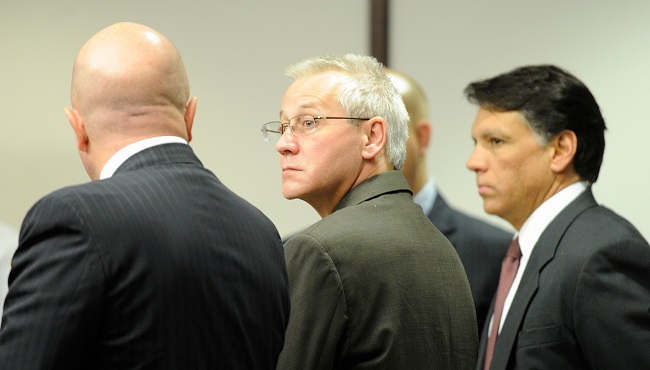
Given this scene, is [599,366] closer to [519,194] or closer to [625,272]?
[625,272]

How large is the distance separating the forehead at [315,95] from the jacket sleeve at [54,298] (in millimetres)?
745

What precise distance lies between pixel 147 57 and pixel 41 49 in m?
2.23

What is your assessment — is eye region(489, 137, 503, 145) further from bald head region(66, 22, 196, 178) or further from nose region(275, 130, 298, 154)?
bald head region(66, 22, 196, 178)

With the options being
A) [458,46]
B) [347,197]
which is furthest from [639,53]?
[347,197]

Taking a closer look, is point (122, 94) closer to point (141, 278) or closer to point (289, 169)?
point (141, 278)

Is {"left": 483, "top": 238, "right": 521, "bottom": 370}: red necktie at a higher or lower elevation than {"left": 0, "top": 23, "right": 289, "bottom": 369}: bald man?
lower

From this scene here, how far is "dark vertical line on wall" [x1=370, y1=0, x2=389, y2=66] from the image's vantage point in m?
3.70

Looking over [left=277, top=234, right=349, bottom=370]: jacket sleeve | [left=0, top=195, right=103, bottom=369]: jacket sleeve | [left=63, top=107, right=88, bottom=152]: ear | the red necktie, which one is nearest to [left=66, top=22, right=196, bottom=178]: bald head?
[left=63, top=107, right=88, bottom=152]: ear

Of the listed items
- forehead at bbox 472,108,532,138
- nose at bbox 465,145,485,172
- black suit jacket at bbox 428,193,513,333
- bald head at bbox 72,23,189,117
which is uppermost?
bald head at bbox 72,23,189,117

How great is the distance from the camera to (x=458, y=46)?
3.71m

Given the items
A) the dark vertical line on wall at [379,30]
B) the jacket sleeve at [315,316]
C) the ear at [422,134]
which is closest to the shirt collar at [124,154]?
the jacket sleeve at [315,316]

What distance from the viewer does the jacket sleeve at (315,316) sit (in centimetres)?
162

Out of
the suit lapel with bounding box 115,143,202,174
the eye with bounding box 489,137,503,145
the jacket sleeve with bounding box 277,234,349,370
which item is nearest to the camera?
the suit lapel with bounding box 115,143,202,174

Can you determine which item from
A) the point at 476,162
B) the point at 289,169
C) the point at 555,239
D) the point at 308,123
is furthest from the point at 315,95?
the point at 476,162
